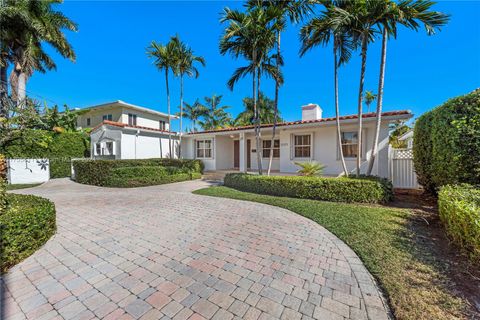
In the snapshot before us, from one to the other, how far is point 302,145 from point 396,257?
8874mm

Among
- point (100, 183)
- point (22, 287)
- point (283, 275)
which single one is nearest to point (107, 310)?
point (22, 287)

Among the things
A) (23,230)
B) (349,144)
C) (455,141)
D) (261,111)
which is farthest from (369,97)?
(23,230)

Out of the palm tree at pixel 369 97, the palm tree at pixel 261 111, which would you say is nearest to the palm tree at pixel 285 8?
the palm tree at pixel 261 111

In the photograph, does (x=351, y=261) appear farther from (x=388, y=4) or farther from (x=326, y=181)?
(x=388, y=4)

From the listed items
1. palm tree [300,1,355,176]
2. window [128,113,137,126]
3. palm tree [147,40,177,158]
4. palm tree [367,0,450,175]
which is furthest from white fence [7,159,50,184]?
palm tree [367,0,450,175]

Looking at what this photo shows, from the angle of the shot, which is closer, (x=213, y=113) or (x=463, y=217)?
(x=463, y=217)

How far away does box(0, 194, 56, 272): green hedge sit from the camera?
2.78 metres

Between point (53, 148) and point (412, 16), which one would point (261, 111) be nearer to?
point (412, 16)

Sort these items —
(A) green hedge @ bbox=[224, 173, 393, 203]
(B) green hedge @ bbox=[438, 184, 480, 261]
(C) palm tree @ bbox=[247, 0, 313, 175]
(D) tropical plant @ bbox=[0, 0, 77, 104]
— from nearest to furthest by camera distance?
(B) green hedge @ bbox=[438, 184, 480, 261] → (A) green hedge @ bbox=[224, 173, 393, 203] → (C) palm tree @ bbox=[247, 0, 313, 175] → (D) tropical plant @ bbox=[0, 0, 77, 104]

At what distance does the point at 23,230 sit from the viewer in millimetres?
3057

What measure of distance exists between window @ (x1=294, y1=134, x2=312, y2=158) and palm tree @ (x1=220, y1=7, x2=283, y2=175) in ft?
12.0

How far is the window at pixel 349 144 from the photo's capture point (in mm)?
9964

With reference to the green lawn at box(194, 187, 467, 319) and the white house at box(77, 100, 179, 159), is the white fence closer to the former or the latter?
the white house at box(77, 100, 179, 159)

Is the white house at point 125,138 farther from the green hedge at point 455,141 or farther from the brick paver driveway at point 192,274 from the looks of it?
the green hedge at point 455,141
